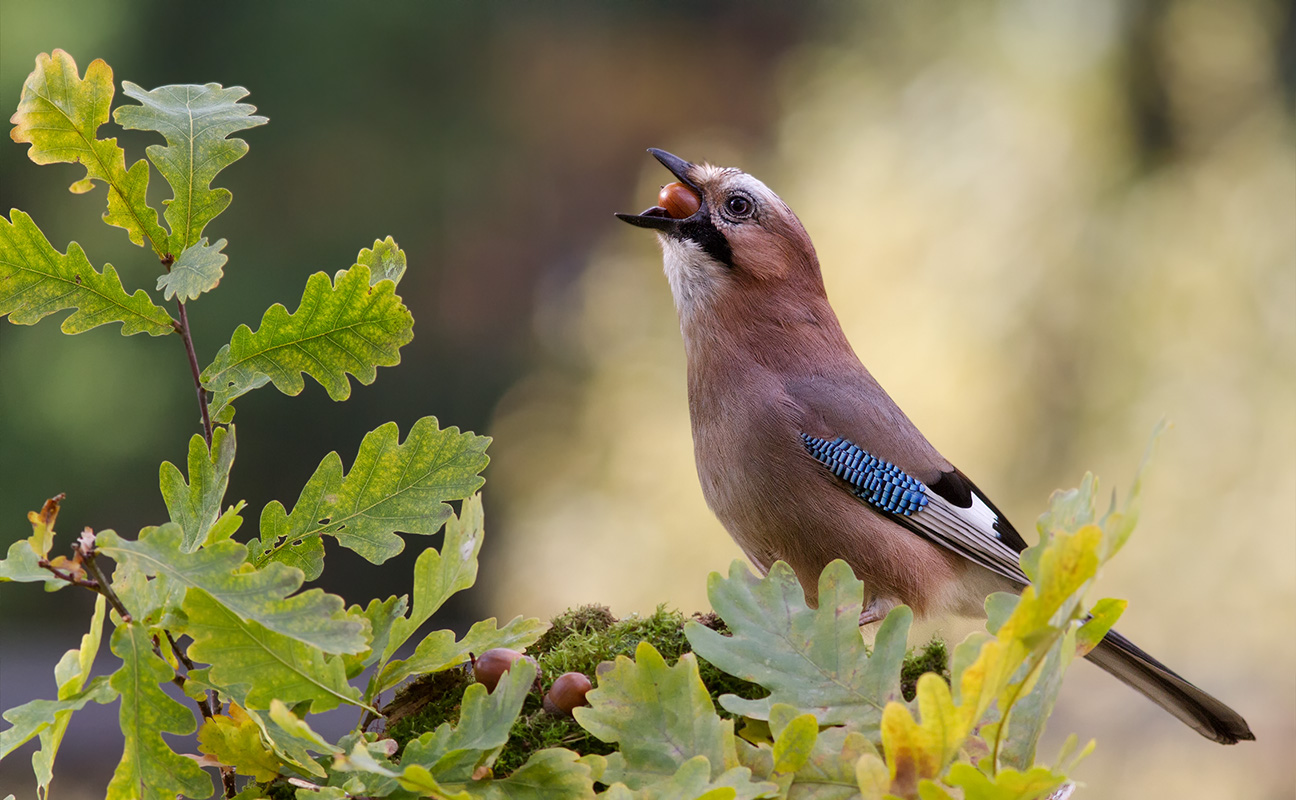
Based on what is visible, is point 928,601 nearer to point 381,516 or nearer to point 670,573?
point 381,516

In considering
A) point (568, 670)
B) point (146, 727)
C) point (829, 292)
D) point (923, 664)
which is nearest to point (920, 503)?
point (923, 664)

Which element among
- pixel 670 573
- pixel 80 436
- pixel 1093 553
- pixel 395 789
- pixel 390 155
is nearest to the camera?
pixel 1093 553

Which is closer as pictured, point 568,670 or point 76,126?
point 76,126

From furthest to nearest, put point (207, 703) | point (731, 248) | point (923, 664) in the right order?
1. point (731, 248)
2. point (923, 664)
3. point (207, 703)

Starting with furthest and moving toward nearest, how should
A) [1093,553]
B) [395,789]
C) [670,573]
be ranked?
[670,573] < [395,789] < [1093,553]

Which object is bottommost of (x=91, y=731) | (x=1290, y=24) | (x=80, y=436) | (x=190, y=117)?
(x=91, y=731)

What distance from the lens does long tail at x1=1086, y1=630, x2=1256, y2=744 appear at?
1695mm

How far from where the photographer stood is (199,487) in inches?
33.2

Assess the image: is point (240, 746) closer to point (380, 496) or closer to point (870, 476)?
point (380, 496)

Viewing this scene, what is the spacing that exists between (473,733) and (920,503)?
A: 1.35 metres

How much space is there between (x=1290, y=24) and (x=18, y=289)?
20.9 feet

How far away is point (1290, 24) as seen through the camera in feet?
19.2

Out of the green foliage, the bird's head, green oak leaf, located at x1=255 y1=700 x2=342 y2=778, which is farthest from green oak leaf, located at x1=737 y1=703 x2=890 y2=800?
the bird's head

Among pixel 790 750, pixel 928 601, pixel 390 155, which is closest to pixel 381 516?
pixel 790 750
